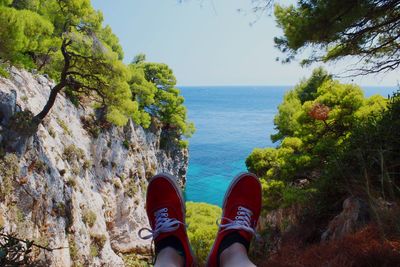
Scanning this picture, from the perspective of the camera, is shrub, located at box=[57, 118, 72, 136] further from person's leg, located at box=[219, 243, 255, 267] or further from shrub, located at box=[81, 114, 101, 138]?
A: person's leg, located at box=[219, 243, 255, 267]

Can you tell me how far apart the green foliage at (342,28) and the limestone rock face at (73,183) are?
16.5 feet

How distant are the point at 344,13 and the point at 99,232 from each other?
1136cm

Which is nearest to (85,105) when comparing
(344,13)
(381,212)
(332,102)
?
(332,102)

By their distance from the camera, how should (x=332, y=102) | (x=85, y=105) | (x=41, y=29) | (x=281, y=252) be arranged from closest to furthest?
(x=281, y=252) → (x=41, y=29) → (x=332, y=102) → (x=85, y=105)

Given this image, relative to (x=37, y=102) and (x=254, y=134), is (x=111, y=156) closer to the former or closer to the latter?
(x=37, y=102)

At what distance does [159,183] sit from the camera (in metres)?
3.18

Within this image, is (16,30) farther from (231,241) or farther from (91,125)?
(91,125)

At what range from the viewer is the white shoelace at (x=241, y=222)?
2.61 metres

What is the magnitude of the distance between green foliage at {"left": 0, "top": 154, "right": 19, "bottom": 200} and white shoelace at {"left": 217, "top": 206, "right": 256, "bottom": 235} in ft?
24.0

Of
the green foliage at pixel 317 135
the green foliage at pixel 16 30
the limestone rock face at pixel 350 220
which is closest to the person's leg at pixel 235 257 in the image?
the limestone rock face at pixel 350 220

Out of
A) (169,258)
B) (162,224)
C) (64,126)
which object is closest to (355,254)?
(169,258)

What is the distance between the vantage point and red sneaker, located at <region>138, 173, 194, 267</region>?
2539 millimetres

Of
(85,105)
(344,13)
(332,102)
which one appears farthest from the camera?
(85,105)

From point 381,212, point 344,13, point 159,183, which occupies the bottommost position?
point 159,183
